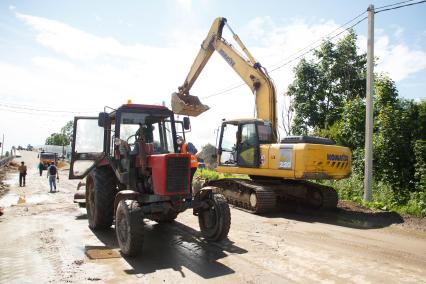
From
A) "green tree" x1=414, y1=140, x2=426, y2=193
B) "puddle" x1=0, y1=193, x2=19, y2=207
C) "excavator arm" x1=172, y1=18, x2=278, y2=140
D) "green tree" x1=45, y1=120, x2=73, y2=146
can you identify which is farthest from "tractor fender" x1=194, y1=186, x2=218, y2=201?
"green tree" x1=45, y1=120, x2=73, y2=146

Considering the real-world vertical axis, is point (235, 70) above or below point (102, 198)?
above

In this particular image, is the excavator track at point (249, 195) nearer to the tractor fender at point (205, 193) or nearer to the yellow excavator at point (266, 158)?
the yellow excavator at point (266, 158)

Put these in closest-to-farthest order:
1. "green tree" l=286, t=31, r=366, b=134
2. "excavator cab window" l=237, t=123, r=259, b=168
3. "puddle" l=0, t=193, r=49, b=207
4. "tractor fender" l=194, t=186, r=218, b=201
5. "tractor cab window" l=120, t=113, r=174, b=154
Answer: "tractor fender" l=194, t=186, r=218, b=201, "tractor cab window" l=120, t=113, r=174, b=154, "excavator cab window" l=237, t=123, r=259, b=168, "puddle" l=0, t=193, r=49, b=207, "green tree" l=286, t=31, r=366, b=134

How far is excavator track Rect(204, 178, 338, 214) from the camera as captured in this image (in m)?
10.9

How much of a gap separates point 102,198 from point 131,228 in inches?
87.9

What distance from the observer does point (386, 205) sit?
11.8 meters

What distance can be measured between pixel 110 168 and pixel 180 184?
2.49m

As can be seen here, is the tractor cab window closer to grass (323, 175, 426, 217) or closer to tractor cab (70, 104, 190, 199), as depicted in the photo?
tractor cab (70, 104, 190, 199)

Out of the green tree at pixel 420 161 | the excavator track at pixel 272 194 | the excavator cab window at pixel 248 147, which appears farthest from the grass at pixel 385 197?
the excavator cab window at pixel 248 147

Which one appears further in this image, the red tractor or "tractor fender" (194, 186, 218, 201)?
"tractor fender" (194, 186, 218, 201)

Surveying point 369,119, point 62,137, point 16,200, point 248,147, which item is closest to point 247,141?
point 248,147

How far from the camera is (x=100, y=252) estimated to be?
6.87 meters

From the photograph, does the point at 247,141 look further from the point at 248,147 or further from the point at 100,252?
the point at 100,252

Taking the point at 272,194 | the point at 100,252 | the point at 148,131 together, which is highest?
the point at 148,131
